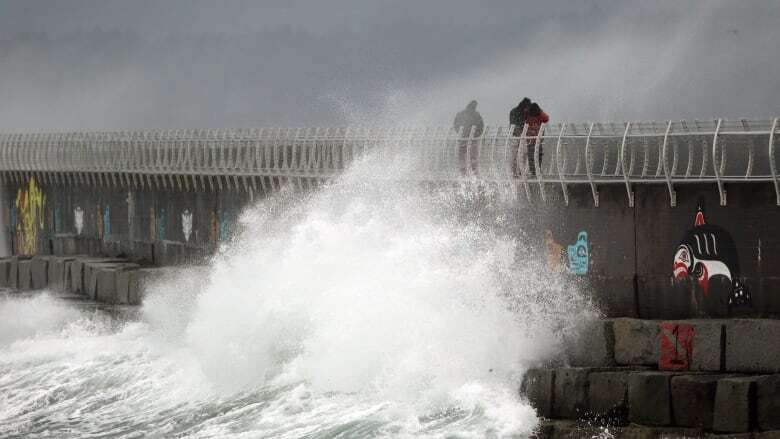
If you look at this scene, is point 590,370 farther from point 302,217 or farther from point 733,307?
point 302,217

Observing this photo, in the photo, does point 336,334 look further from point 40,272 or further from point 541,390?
point 40,272

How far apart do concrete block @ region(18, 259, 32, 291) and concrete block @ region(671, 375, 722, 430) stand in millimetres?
22040

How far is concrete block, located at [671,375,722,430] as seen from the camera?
1800 centimetres

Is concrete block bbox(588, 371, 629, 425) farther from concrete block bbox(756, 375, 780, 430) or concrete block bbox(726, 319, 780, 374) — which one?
concrete block bbox(756, 375, 780, 430)

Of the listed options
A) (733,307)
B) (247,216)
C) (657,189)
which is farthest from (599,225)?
(247,216)

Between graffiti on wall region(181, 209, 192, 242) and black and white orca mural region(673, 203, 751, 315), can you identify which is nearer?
black and white orca mural region(673, 203, 751, 315)

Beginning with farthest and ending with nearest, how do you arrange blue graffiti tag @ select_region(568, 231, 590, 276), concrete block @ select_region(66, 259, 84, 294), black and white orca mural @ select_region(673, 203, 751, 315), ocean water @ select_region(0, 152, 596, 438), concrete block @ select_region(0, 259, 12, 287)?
1. concrete block @ select_region(0, 259, 12, 287)
2. concrete block @ select_region(66, 259, 84, 294)
3. blue graffiti tag @ select_region(568, 231, 590, 276)
4. ocean water @ select_region(0, 152, 596, 438)
5. black and white orca mural @ select_region(673, 203, 751, 315)

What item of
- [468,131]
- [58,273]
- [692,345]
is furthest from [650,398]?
[58,273]

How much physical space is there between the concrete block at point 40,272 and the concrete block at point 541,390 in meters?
18.9

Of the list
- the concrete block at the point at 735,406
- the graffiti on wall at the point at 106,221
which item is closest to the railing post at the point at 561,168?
A: the concrete block at the point at 735,406

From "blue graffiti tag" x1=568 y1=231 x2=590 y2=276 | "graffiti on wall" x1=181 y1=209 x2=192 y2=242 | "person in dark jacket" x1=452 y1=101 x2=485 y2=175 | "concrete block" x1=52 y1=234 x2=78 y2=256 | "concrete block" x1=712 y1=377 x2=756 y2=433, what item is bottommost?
"concrete block" x1=712 y1=377 x2=756 y2=433

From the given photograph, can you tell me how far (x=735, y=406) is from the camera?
57.9 ft

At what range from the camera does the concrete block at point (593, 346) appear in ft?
66.3

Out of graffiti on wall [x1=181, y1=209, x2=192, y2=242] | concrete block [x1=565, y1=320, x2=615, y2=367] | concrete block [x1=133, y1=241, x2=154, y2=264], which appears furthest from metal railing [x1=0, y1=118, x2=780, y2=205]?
concrete block [x1=565, y1=320, x2=615, y2=367]
